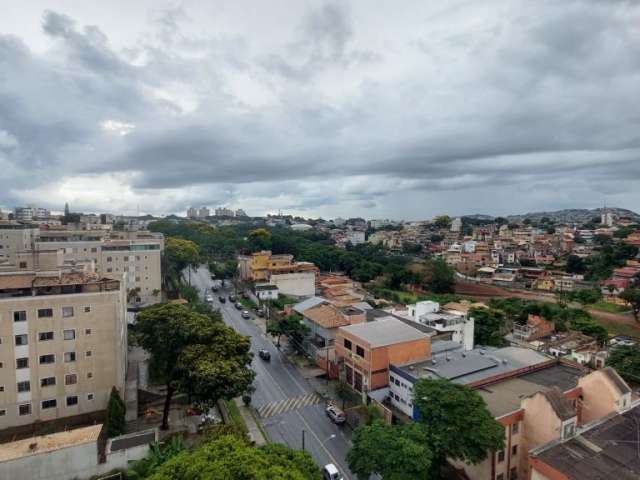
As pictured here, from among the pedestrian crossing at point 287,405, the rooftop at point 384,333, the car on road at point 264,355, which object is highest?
the rooftop at point 384,333

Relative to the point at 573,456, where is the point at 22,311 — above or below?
above

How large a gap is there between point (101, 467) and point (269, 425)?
1127 centimetres

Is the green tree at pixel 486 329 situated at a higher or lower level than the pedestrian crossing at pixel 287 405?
higher

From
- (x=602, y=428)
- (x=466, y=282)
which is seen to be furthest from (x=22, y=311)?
(x=466, y=282)

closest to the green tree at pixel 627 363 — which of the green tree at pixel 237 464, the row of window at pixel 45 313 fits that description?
the green tree at pixel 237 464

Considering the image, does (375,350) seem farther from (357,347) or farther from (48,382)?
(48,382)

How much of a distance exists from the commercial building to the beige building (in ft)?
58.6

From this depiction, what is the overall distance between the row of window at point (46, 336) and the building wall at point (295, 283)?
1482 inches

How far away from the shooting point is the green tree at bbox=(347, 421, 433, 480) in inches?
692

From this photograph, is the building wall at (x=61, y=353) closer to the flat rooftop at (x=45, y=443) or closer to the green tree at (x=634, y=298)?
the flat rooftop at (x=45, y=443)

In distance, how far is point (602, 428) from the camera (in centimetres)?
1998

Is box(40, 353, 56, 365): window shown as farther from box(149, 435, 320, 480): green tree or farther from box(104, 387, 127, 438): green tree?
box(149, 435, 320, 480): green tree

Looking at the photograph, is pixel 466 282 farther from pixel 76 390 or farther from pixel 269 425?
pixel 76 390

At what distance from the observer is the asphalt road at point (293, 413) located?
2434 cm
